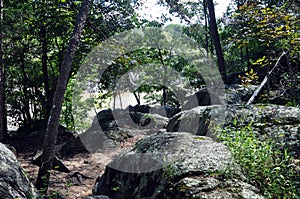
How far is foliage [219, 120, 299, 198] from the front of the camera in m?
3.62

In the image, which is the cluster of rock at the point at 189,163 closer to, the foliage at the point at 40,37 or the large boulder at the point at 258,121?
the large boulder at the point at 258,121

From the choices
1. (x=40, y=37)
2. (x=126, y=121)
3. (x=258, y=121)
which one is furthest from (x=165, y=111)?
(x=258, y=121)

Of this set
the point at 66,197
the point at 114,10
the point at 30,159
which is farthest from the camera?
the point at 114,10

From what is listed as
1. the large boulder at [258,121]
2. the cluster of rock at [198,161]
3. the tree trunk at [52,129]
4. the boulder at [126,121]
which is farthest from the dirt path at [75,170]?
the large boulder at [258,121]

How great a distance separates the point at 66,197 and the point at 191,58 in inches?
645

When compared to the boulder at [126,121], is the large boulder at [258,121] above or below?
above

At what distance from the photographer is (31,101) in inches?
579

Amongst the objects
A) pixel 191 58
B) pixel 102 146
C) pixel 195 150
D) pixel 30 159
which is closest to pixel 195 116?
pixel 195 150

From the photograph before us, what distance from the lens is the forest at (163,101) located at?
12.9 ft

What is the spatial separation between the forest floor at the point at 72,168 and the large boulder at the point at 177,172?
1.43 meters

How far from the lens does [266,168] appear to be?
385cm

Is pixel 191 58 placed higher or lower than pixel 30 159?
higher

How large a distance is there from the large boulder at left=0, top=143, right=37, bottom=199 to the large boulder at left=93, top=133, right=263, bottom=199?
1302 mm

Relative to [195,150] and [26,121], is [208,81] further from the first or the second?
[195,150]
